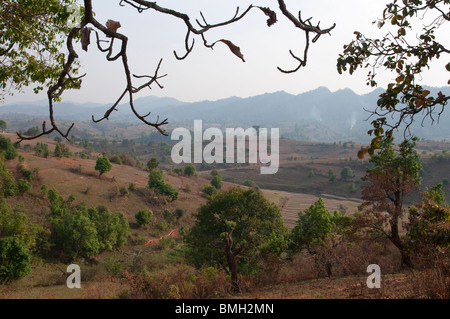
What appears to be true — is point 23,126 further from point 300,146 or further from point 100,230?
point 100,230

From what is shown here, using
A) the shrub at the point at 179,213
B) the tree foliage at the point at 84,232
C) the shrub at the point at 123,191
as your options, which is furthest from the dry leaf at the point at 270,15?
the shrub at the point at 123,191

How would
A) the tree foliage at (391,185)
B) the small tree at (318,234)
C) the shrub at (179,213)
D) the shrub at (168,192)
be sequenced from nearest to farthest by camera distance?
the tree foliage at (391,185), the small tree at (318,234), the shrub at (179,213), the shrub at (168,192)

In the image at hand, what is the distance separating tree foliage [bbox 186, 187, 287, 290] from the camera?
15188mm

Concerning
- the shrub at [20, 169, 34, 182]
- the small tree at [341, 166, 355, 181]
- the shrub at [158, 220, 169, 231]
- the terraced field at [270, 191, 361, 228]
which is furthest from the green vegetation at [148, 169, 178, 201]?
the small tree at [341, 166, 355, 181]

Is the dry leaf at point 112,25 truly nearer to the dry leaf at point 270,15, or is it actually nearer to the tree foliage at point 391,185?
the dry leaf at point 270,15

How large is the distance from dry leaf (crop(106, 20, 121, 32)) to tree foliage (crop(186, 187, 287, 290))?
13.4 meters

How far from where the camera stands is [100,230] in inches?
1012

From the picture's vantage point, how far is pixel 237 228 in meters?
17.1

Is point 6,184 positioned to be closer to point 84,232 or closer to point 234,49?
point 84,232

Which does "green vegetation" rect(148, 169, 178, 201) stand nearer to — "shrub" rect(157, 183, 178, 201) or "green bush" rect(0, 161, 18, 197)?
"shrub" rect(157, 183, 178, 201)

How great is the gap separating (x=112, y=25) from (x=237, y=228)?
1574 cm

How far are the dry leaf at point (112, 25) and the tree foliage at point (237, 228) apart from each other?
1337 centimetres

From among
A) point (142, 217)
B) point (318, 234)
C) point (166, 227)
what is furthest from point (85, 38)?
point (166, 227)

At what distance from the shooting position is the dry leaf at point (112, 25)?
1.94 m
